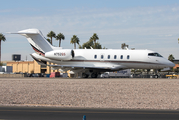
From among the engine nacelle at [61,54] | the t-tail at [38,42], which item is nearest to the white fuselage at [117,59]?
the engine nacelle at [61,54]

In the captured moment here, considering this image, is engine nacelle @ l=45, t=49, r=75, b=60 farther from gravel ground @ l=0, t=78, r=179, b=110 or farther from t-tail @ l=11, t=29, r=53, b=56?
gravel ground @ l=0, t=78, r=179, b=110

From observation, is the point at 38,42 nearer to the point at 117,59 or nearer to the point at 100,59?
the point at 100,59

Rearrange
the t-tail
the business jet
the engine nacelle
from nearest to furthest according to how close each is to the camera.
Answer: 1. the business jet
2. the engine nacelle
3. the t-tail

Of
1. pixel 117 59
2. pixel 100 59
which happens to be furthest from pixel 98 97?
pixel 100 59

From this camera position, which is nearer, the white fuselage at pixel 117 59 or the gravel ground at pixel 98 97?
the gravel ground at pixel 98 97

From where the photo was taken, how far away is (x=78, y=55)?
3722 cm

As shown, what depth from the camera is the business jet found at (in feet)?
117

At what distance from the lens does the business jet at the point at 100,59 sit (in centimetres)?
3562

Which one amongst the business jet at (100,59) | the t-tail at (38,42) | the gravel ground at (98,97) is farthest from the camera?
the t-tail at (38,42)

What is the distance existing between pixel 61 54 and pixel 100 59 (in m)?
5.50

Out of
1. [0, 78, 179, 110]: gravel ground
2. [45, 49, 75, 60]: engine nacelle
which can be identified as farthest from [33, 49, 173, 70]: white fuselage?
[0, 78, 179, 110]: gravel ground

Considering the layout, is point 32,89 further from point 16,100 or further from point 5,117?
point 5,117

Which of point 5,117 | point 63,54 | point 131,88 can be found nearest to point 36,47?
point 63,54

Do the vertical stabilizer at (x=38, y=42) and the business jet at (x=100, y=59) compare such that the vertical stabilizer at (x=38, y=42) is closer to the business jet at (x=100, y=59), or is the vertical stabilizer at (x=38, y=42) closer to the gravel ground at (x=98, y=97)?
the business jet at (x=100, y=59)
